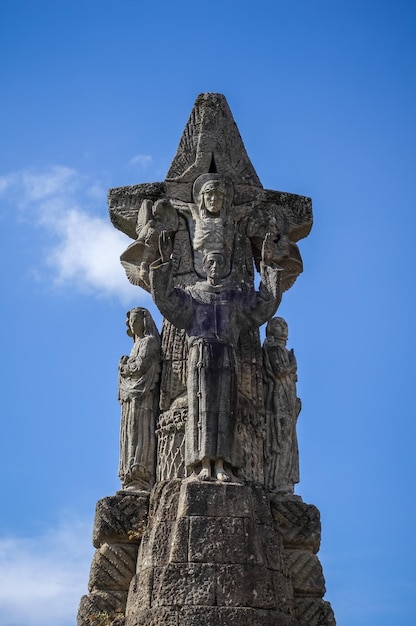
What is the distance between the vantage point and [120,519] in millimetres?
11297

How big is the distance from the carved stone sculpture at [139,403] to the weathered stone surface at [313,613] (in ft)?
7.37

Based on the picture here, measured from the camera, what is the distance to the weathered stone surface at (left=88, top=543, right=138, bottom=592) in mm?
11070

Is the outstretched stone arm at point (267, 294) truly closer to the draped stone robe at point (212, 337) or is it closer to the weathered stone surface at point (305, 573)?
the draped stone robe at point (212, 337)

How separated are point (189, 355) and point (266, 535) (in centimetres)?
230

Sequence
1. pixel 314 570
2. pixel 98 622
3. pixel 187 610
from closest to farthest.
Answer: pixel 187 610 < pixel 98 622 < pixel 314 570

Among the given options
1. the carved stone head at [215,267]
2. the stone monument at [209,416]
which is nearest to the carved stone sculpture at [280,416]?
the stone monument at [209,416]

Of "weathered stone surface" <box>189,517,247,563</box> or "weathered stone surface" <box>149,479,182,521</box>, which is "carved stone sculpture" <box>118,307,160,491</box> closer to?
"weathered stone surface" <box>149,479,182,521</box>

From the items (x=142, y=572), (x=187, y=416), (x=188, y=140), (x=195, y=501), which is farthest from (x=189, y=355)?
(x=188, y=140)

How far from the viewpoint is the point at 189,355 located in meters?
11.7

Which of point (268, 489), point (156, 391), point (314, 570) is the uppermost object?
point (156, 391)

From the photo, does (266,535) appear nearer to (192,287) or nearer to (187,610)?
(187,610)

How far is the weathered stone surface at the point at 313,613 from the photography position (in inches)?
435

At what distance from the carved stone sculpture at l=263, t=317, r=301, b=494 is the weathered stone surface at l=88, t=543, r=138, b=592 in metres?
1.92

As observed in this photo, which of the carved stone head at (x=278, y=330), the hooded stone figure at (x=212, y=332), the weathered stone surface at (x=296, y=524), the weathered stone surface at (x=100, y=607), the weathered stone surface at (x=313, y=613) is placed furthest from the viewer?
the carved stone head at (x=278, y=330)
